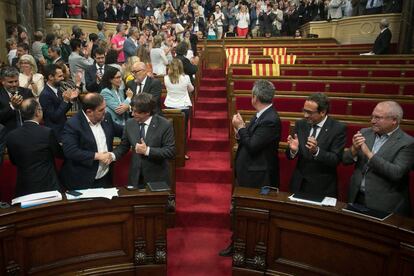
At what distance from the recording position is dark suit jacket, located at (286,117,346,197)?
2.21 meters

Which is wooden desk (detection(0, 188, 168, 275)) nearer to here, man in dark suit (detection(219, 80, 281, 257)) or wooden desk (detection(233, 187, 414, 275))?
wooden desk (detection(233, 187, 414, 275))

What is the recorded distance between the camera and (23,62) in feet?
11.6

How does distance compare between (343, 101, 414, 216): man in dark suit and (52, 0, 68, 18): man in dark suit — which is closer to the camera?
(343, 101, 414, 216): man in dark suit

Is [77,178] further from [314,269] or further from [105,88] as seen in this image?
[314,269]

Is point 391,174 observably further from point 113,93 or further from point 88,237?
point 113,93

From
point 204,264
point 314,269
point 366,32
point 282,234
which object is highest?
point 366,32

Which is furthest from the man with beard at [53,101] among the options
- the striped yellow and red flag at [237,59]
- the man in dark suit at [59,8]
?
the man in dark suit at [59,8]

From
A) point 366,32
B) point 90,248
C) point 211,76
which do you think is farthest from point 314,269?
point 366,32

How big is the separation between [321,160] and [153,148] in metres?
1.02

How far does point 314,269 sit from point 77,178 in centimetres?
147

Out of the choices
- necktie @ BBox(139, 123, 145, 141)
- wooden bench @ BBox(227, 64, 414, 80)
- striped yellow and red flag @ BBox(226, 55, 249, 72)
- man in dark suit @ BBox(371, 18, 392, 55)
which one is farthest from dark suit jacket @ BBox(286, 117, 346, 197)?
man in dark suit @ BBox(371, 18, 392, 55)

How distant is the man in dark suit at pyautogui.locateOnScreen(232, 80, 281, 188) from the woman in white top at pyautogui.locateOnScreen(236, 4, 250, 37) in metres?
8.53

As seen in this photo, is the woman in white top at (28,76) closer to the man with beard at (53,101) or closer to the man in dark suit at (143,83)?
the man with beard at (53,101)

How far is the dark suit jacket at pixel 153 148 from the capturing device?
2424mm
